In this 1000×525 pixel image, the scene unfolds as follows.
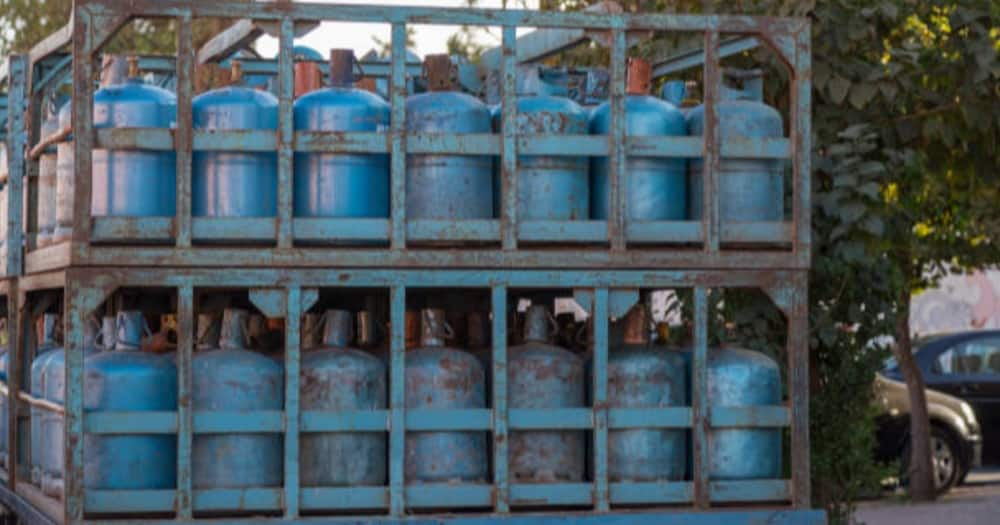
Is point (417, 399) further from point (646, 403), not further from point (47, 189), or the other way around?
point (47, 189)

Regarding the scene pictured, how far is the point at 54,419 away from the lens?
6.58 metres

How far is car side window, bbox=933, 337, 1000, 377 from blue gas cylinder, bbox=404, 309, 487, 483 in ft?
→ 38.4

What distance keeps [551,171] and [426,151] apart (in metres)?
0.45

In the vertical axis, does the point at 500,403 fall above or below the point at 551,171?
below

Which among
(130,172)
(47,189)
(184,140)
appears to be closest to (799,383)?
(184,140)

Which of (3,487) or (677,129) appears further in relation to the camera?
(3,487)

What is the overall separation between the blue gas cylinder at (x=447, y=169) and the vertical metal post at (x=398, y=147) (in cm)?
8

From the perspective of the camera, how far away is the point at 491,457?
6.09m

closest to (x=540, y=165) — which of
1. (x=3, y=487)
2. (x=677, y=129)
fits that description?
(x=677, y=129)

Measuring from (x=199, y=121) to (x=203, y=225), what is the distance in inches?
15.0

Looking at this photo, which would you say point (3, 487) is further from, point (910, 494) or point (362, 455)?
point (910, 494)

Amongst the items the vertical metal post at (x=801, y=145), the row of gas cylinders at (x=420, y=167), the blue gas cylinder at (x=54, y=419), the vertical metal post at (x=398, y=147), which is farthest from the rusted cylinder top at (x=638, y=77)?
the blue gas cylinder at (x=54, y=419)

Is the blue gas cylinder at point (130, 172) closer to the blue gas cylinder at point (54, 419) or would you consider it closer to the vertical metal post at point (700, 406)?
the blue gas cylinder at point (54, 419)

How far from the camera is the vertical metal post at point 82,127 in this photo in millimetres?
5750
